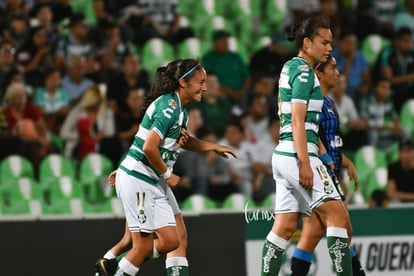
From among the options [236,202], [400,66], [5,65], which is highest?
[5,65]

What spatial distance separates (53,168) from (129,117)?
1200 millimetres

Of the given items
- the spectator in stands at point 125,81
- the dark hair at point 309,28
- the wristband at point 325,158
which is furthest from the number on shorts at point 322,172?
the spectator in stands at point 125,81

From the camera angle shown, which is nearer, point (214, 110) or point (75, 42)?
point (214, 110)

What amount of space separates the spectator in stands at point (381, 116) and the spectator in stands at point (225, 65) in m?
1.63

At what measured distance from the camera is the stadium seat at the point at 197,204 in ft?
36.2

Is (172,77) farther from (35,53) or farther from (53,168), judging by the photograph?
(35,53)

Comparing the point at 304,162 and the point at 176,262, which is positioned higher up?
the point at 304,162

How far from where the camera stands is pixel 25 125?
11602mm

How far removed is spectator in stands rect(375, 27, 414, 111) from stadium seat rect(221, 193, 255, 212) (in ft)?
10.5

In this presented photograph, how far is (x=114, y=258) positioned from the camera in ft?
A: 25.1

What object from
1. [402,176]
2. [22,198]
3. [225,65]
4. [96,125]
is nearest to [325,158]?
[402,176]

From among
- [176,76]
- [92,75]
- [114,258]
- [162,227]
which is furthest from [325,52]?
[92,75]

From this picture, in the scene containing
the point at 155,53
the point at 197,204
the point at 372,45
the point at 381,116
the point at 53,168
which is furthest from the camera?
the point at 372,45

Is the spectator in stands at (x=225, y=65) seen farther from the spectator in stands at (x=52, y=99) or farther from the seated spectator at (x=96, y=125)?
the spectator in stands at (x=52, y=99)
